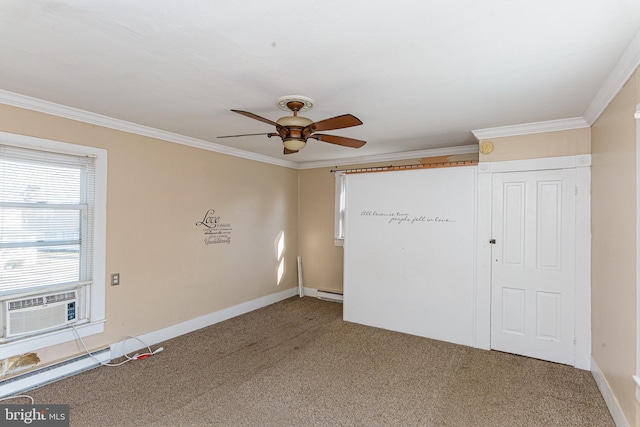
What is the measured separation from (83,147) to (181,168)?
1080 millimetres

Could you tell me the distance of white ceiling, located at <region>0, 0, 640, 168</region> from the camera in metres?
1.57

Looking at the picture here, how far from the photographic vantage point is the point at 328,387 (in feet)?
9.27

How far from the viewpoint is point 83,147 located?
10.4 ft

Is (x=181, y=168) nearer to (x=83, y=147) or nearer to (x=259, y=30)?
(x=83, y=147)

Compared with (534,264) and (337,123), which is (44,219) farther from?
(534,264)

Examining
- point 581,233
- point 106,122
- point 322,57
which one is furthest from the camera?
point 106,122

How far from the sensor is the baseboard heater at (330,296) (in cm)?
560

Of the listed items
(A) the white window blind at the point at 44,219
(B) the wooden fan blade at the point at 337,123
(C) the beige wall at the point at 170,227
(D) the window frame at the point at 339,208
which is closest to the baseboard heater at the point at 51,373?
(C) the beige wall at the point at 170,227

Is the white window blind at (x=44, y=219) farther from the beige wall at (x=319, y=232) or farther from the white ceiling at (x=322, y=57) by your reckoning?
the beige wall at (x=319, y=232)

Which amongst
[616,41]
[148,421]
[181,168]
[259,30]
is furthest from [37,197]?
[616,41]

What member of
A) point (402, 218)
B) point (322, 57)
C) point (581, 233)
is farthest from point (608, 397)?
point (322, 57)

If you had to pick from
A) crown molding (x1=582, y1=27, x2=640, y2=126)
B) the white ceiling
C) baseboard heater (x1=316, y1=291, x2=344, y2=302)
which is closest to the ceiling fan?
the white ceiling

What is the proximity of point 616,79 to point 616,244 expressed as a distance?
1.14 m

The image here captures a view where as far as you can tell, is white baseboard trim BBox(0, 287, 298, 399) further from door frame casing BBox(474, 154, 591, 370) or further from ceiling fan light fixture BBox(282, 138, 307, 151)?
door frame casing BBox(474, 154, 591, 370)
